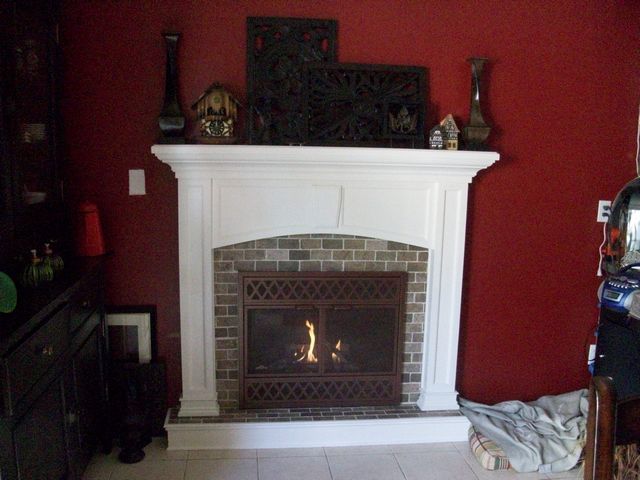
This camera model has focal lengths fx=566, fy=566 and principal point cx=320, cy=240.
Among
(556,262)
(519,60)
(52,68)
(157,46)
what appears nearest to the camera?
(52,68)

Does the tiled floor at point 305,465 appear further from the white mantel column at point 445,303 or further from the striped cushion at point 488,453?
the white mantel column at point 445,303

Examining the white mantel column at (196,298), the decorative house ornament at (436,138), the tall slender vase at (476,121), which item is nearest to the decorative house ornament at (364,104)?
the decorative house ornament at (436,138)

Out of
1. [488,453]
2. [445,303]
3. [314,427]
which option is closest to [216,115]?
[445,303]

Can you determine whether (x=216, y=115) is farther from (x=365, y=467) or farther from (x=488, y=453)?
(x=488, y=453)

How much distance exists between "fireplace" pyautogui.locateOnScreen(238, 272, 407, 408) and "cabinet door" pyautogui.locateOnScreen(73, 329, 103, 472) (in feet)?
2.24

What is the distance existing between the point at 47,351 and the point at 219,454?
3.74ft

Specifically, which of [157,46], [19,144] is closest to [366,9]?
[157,46]

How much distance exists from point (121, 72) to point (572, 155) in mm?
2345

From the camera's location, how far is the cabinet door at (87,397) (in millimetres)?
2330

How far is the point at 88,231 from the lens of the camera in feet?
8.65

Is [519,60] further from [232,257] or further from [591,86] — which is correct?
[232,257]

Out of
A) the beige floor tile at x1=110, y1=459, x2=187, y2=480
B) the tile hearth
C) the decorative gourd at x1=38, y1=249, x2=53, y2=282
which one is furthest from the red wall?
the decorative gourd at x1=38, y1=249, x2=53, y2=282

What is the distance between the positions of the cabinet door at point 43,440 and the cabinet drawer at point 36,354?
0.10 meters

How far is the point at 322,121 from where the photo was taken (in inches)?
109
